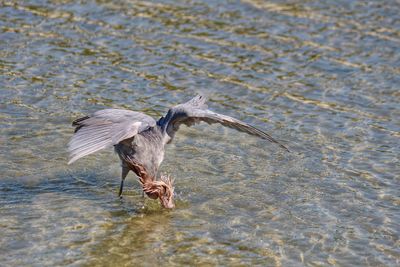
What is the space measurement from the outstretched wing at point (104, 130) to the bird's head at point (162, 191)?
527 millimetres

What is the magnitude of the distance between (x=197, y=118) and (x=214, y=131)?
Answer: 201 centimetres

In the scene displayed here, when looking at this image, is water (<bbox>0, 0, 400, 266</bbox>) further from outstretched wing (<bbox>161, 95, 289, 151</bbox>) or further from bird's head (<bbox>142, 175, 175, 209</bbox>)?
outstretched wing (<bbox>161, 95, 289, 151</bbox>)

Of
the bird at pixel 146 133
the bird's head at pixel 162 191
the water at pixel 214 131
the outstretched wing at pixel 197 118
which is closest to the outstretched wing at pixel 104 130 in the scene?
the bird at pixel 146 133

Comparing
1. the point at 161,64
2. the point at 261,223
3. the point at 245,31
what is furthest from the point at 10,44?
the point at 261,223

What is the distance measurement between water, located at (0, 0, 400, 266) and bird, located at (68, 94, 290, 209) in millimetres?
260

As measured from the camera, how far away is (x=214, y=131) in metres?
10.0

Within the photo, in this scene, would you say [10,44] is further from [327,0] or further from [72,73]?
[327,0]

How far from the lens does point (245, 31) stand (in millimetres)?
13523

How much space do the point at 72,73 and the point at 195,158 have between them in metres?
3.04

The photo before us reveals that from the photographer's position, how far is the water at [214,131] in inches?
285

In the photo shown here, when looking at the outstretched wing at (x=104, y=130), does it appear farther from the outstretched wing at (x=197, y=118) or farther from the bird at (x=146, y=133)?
the outstretched wing at (x=197, y=118)

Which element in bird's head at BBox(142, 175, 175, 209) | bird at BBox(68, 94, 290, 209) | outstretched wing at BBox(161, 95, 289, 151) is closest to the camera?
outstretched wing at BBox(161, 95, 289, 151)

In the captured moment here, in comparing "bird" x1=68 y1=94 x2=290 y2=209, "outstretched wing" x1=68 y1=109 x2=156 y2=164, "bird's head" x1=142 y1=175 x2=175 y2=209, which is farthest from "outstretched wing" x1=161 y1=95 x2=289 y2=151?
"bird's head" x1=142 y1=175 x2=175 y2=209

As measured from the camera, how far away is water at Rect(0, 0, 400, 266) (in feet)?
23.8
